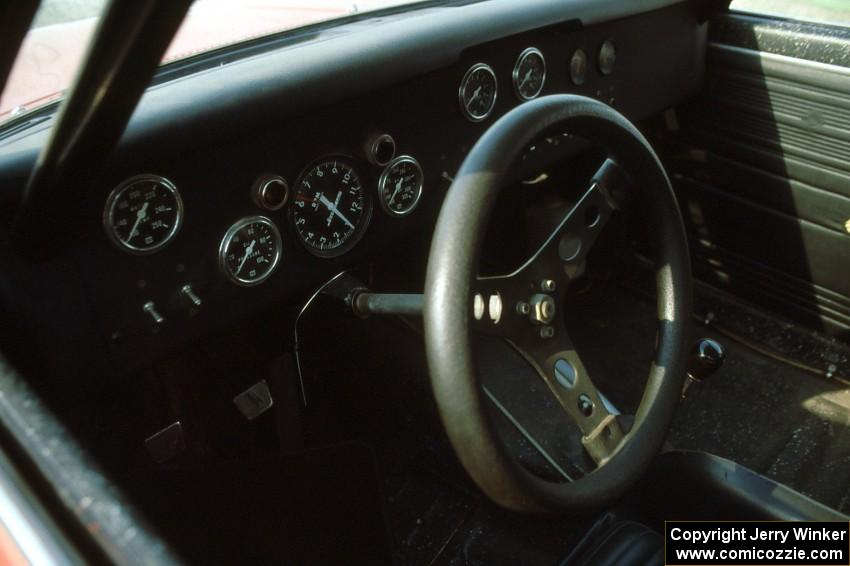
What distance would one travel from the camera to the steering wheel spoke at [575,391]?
1.34 meters

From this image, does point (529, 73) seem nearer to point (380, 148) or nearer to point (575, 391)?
point (380, 148)

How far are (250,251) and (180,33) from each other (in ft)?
1.60

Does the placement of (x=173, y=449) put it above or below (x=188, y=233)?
below

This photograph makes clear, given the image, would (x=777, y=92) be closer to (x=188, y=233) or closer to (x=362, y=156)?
(x=362, y=156)

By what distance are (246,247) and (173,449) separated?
622 mm

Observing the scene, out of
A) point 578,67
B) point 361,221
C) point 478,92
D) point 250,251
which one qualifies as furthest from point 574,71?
point 250,251

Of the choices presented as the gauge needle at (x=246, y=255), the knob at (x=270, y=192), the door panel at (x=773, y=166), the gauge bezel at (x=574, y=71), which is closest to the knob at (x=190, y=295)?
the gauge needle at (x=246, y=255)

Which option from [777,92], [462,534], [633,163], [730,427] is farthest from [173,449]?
[777,92]

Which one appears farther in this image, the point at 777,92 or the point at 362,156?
the point at 777,92

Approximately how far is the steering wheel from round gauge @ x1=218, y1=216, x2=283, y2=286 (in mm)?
611

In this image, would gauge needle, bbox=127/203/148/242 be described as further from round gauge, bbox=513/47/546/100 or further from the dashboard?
round gauge, bbox=513/47/546/100

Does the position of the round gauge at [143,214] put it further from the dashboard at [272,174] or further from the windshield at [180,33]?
the windshield at [180,33]

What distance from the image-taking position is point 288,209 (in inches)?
66.2

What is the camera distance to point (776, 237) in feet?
8.30
